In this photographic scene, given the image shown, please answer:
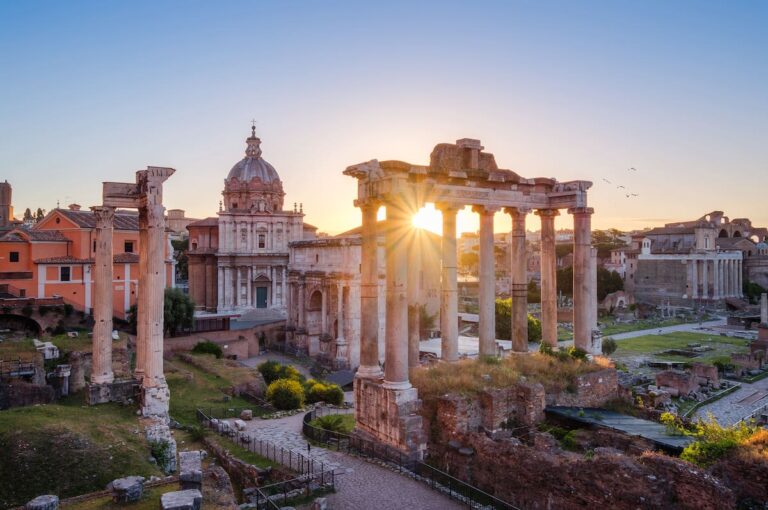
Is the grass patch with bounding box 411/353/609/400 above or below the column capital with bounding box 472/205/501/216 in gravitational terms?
below

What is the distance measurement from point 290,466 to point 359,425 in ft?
7.53

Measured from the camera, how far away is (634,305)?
75.8 m

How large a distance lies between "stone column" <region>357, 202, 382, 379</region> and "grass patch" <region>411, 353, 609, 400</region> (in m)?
1.27

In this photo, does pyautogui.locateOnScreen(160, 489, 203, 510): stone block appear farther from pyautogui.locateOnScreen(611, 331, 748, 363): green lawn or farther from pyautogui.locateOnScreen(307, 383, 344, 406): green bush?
pyautogui.locateOnScreen(611, 331, 748, 363): green lawn

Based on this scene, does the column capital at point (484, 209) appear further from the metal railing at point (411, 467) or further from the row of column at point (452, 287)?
the metal railing at point (411, 467)

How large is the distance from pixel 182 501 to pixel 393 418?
6287 mm

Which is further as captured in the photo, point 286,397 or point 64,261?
point 64,261

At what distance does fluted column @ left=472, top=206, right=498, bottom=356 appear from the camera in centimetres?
1741

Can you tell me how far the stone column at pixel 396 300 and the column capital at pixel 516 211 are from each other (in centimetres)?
481

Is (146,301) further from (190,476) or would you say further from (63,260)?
(63,260)

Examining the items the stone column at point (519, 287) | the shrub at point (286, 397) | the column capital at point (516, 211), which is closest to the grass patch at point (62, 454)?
the shrub at point (286, 397)

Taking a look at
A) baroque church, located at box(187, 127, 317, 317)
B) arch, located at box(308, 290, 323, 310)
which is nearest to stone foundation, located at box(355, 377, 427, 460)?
arch, located at box(308, 290, 323, 310)

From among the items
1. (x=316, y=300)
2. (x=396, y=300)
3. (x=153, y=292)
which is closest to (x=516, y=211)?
(x=396, y=300)

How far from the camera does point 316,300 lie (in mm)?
41562
